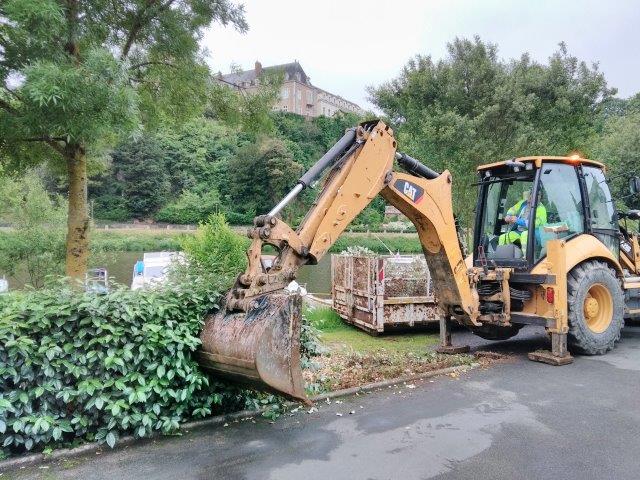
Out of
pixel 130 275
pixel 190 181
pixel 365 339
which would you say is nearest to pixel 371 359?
pixel 365 339

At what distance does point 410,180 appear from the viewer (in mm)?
5754

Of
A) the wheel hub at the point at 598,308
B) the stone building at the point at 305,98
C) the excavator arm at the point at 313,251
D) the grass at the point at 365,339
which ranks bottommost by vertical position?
the grass at the point at 365,339

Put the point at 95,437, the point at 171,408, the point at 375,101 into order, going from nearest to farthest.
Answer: the point at 95,437 → the point at 171,408 → the point at 375,101

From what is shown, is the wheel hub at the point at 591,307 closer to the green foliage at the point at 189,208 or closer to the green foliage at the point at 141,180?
the green foliage at the point at 189,208

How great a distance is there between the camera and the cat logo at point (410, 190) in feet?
18.5

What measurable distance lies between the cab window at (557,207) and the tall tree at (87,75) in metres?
5.40

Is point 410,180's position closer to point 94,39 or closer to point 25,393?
point 25,393

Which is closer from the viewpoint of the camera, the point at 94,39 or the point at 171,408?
the point at 171,408

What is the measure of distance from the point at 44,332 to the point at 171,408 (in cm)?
116

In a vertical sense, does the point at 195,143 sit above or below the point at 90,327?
above

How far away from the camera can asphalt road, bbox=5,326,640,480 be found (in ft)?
11.8

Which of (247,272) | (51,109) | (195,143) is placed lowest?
(247,272)

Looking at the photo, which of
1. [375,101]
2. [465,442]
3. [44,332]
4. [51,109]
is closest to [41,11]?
[51,109]

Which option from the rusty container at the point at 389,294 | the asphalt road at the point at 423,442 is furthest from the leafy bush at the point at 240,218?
the asphalt road at the point at 423,442
